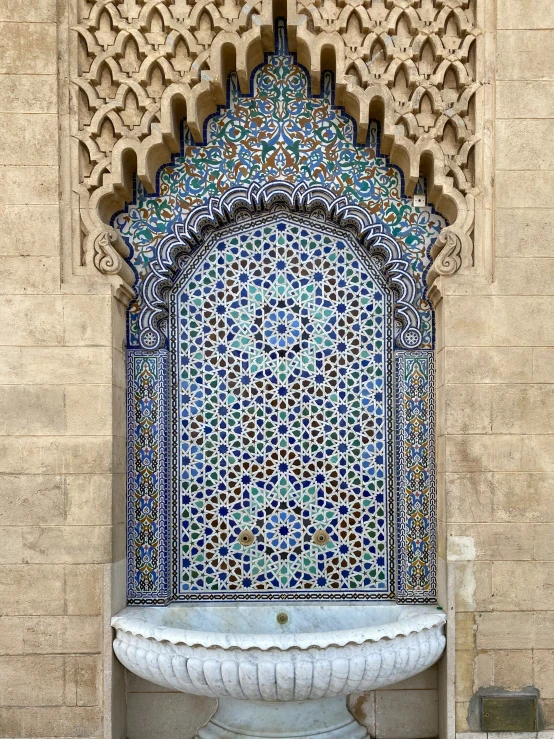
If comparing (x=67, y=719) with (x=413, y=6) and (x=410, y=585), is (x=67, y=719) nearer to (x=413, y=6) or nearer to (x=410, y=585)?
(x=410, y=585)

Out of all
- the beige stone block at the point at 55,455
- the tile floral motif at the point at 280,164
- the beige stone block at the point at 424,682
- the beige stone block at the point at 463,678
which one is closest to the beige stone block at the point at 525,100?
the tile floral motif at the point at 280,164

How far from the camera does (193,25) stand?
10.5 ft

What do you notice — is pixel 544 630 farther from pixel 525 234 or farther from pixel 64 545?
pixel 64 545

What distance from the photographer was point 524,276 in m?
3.13

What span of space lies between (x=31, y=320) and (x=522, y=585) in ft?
8.33

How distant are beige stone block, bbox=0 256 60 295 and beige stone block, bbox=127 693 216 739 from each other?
6.53 feet

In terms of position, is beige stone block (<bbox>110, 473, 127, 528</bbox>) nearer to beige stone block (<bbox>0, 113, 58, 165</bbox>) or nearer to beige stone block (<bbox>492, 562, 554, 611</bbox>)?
beige stone block (<bbox>0, 113, 58, 165</bbox>)

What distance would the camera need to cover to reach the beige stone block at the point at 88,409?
10.2 feet

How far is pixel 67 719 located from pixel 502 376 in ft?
8.20

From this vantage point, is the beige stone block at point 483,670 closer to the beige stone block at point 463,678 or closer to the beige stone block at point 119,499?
the beige stone block at point 463,678

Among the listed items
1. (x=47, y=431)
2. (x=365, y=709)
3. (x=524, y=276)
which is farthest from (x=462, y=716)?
(x=47, y=431)

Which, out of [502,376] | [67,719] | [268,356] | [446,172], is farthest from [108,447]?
[446,172]

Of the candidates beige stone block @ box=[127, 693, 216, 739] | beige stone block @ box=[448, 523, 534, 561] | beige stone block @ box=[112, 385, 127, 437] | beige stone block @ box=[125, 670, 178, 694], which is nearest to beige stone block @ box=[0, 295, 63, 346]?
beige stone block @ box=[112, 385, 127, 437]

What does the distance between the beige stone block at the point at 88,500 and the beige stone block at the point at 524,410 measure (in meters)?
1.79
